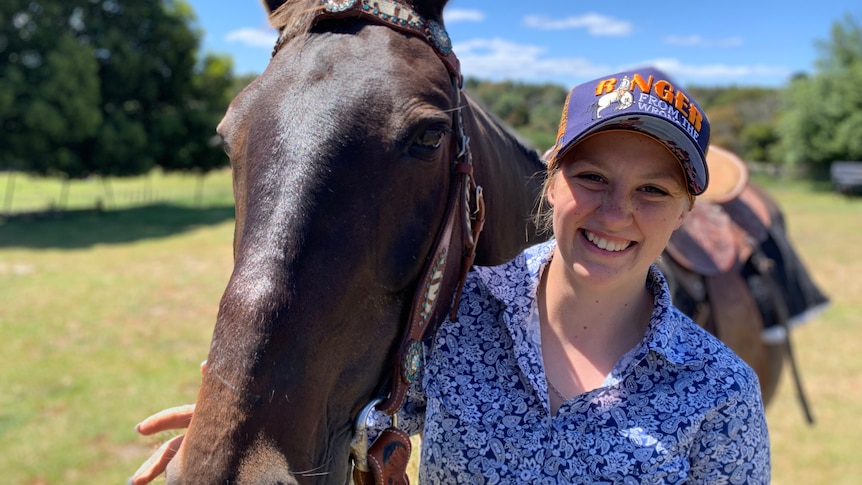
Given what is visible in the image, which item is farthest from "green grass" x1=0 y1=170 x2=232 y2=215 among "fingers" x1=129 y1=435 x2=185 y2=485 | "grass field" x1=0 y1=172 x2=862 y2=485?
"fingers" x1=129 y1=435 x2=185 y2=485

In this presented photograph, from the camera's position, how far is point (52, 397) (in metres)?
5.89

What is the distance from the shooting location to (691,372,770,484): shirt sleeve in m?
1.23

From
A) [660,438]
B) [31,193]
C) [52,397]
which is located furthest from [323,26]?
[31,193]

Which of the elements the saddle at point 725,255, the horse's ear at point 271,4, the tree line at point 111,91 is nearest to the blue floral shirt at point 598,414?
the horse's ear at point 271,4

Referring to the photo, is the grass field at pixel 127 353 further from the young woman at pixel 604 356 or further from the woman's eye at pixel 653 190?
the woman's eye at pixel 653 190

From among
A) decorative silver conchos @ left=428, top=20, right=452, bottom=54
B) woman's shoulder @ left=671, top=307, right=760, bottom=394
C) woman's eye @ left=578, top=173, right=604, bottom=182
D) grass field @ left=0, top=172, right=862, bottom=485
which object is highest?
decorative silver conchos @ left=428, top=20, right=452, bottom=54

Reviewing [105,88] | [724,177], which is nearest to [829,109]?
[724,177]

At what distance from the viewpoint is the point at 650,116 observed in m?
1.26

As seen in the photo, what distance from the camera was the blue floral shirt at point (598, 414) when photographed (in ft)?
4.03

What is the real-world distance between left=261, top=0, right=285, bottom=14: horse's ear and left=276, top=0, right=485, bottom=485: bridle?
0.28 metres

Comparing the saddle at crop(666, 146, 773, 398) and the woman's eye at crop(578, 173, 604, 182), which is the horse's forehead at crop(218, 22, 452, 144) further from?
the saddle at crop(666, 146, 773, 398)

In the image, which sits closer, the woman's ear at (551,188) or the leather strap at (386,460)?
the leather strap at (386,460)

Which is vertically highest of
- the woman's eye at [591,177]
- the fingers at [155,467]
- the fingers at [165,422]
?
the woman's eye at [591,177]

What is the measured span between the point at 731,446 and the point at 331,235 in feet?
3.19
